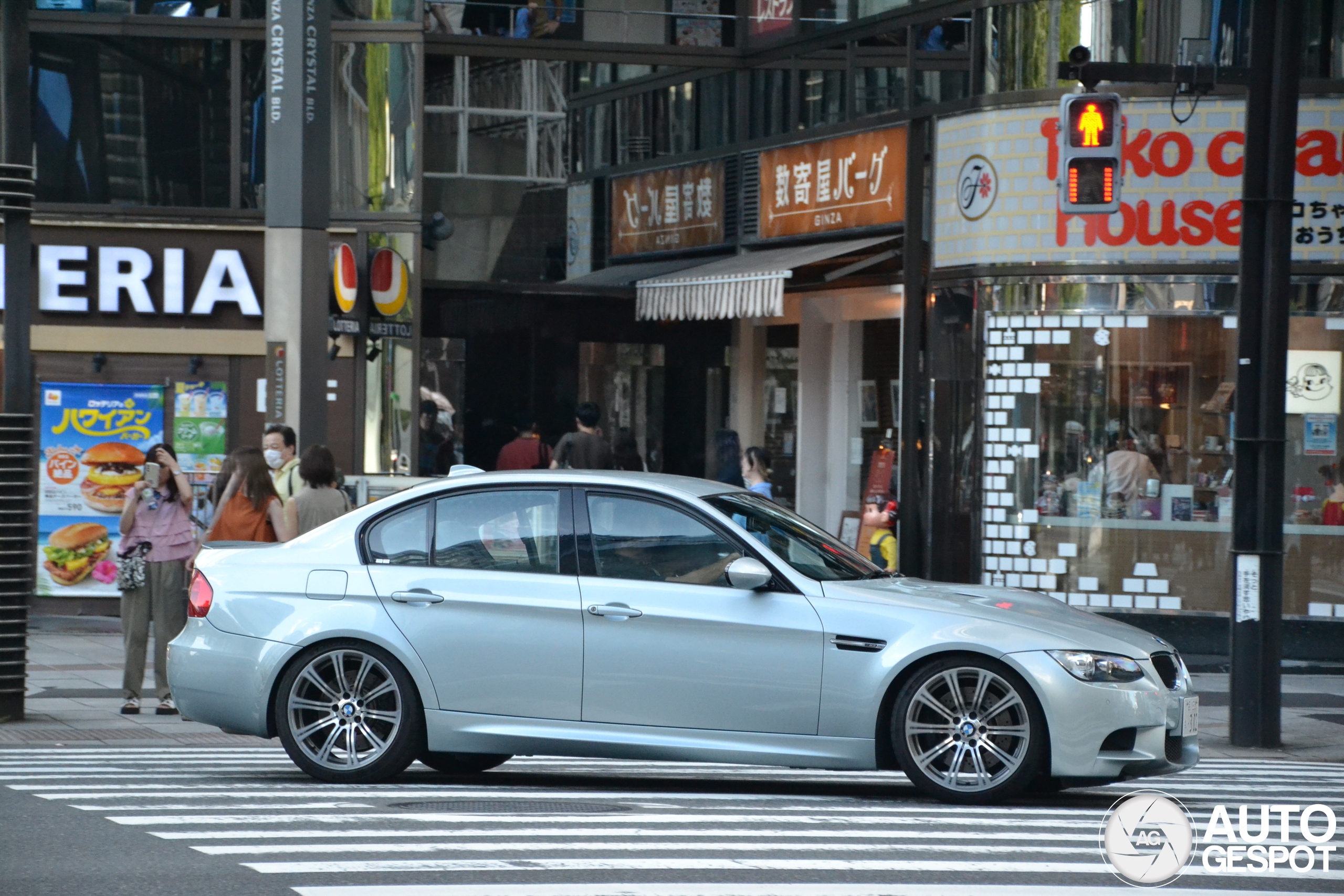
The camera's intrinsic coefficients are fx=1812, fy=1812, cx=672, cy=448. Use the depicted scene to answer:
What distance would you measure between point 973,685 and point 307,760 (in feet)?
10.4

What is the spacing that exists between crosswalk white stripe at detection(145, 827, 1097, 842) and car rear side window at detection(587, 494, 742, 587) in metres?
1.45

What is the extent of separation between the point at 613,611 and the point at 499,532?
76cm

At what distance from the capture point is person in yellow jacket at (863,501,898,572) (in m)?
13.5

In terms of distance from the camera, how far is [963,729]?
26.0 feet

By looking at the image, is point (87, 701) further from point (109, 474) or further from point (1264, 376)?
point (1264, 376)

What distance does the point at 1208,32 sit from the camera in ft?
49.0

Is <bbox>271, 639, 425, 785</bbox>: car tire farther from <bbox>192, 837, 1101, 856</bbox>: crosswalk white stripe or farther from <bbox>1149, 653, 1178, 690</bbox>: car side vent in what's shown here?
<bbox>1149, 653, 1178, 690</bbox>: car side vent

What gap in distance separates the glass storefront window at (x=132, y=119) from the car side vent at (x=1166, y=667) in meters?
12.0

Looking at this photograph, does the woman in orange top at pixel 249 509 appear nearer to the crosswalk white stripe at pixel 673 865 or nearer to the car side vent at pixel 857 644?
the car side vent at pixel 857 644

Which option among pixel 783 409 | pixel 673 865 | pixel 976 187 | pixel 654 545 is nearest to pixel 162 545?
pixel 654 545

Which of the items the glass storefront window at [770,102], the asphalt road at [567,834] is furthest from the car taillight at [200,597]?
the glass storefront window at [770,102]

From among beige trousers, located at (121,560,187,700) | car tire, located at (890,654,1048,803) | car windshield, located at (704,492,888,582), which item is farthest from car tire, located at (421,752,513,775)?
beige trousers, located at (121,560,187,700)

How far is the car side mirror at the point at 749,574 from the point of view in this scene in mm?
8062

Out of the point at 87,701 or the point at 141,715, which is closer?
the point at 141,715
